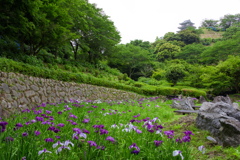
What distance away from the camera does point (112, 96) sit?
9188 mm

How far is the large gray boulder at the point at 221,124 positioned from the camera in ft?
7.55

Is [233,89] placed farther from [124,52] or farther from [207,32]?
[207,32]

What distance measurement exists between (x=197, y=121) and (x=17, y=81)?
5490mm

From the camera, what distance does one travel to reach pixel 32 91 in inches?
191

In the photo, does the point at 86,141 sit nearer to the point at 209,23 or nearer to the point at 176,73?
the point at 176,73

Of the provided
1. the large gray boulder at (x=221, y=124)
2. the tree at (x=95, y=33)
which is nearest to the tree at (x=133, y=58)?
the tree at (x=95, y=33)

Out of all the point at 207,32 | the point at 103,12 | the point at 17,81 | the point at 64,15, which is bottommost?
the point at 17,81

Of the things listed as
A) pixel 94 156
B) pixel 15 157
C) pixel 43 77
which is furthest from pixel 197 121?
pixel 43 77

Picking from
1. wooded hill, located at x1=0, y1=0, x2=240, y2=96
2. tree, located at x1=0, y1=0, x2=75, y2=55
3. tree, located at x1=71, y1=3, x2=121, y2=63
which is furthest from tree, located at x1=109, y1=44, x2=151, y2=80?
tree, located at x1=0, y1=0, x2=75, y2=55

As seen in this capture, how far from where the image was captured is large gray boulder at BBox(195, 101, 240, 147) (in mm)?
2303

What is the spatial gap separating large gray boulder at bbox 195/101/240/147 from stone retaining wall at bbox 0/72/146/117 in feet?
14.8

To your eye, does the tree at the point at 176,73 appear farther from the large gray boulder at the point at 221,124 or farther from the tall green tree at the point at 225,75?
the large gray boulder at the point at 221,124

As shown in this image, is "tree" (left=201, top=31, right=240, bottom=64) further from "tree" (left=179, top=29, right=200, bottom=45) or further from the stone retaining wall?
the stone retaining wall

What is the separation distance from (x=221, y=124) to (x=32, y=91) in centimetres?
562
